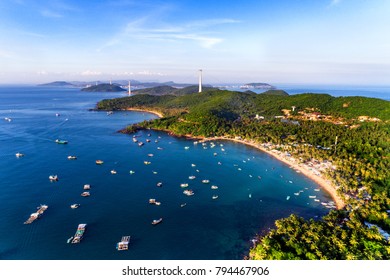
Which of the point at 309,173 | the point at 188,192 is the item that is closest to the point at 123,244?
the point at 188,192

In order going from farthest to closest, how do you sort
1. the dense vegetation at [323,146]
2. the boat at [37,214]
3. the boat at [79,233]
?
the boat at [37,214]
the boat at [79,233]
the dense vegetation at [323,146]

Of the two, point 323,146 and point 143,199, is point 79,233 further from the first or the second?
point 323,146

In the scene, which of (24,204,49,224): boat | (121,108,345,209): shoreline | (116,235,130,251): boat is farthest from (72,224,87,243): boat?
(121,108,345,209): shoreline

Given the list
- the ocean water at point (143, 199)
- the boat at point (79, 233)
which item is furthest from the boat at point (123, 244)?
the boat at point (79, 233)

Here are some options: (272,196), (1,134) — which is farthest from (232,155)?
(1,134)

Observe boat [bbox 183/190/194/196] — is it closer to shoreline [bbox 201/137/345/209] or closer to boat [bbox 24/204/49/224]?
boat [bbox 24/204/49/224]

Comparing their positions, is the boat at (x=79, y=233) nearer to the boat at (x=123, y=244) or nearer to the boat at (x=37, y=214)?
the boat at (x=123, y=244)
